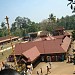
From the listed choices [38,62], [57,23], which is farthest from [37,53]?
[57,23]

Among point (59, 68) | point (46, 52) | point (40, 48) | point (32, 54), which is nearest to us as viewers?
point (59, 68)

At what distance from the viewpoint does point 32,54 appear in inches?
1618

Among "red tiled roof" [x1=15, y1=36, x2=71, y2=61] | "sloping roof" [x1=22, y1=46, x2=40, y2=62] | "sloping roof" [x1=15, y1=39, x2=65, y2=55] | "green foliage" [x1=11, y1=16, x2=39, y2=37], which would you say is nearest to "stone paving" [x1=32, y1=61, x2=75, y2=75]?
"sloping roof" [x1=22, y1=46, x2=40, y2=62]

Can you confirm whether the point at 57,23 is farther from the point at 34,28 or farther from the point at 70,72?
the point at 70,72

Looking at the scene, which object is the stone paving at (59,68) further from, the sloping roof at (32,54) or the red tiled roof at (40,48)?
the red tiled roof at (40,48)

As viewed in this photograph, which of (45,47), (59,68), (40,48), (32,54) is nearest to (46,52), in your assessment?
(45,47)

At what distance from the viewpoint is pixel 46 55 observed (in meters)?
43.7

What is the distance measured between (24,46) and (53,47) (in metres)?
7.63

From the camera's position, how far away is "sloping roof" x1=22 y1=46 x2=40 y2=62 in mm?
38672

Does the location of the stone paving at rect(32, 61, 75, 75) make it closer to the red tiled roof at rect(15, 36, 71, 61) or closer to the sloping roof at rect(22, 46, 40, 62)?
the sloping roof at rect(22, 46, 40, 62)

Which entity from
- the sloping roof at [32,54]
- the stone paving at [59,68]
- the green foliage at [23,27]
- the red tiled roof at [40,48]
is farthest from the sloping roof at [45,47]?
the green foliage at [23,27]

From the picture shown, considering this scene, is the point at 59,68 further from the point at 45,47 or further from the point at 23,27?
the point at 23,27

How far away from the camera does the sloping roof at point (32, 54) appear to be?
38.7 meters

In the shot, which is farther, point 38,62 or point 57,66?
point 38,62
